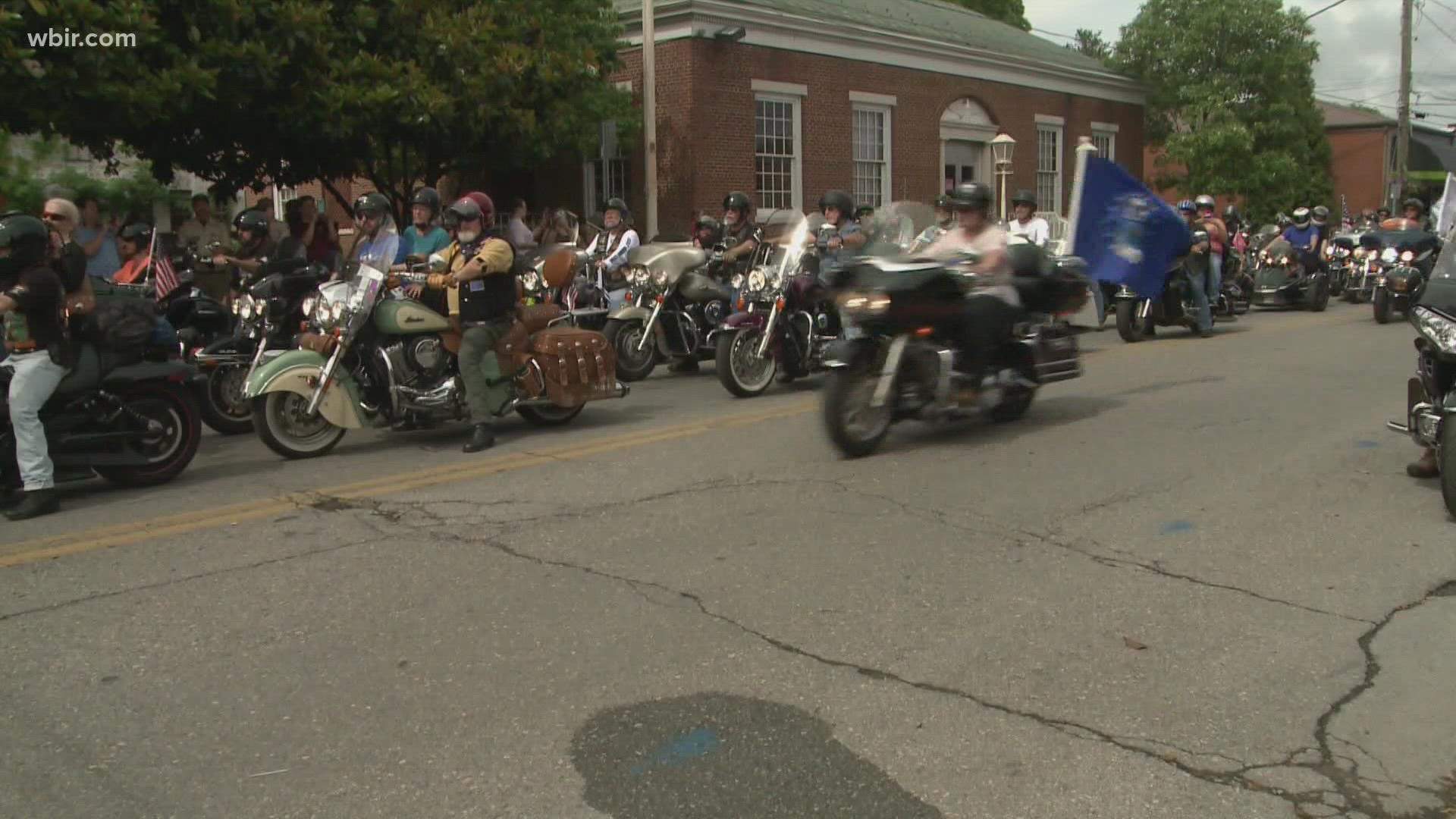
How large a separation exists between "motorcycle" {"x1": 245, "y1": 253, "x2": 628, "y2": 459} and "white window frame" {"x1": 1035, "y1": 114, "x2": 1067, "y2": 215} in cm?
2858

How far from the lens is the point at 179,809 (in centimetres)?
359

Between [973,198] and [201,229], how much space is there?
10091mm

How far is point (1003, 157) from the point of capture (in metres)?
31.8

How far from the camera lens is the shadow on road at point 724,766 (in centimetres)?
358

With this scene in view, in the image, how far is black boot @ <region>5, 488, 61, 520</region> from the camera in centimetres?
712

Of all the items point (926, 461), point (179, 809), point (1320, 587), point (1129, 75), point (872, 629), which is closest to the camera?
point (179, 809)

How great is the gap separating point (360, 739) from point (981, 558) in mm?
3070

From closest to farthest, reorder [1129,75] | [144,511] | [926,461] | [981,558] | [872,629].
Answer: [872,629], [981,558], [144,511], [926,461], [1129,75]

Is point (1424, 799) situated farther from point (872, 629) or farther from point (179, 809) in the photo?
point (179, 809)

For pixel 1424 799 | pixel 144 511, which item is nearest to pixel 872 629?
pixel 1424 799

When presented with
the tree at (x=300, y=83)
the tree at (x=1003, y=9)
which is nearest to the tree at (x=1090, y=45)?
the tree at (x=1003, y=9)

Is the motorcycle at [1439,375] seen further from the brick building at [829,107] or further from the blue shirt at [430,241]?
the brick building at [829,107]

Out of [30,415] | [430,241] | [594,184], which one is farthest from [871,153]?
[30,415]

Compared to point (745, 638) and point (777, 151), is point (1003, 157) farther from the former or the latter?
point (745, 638)
